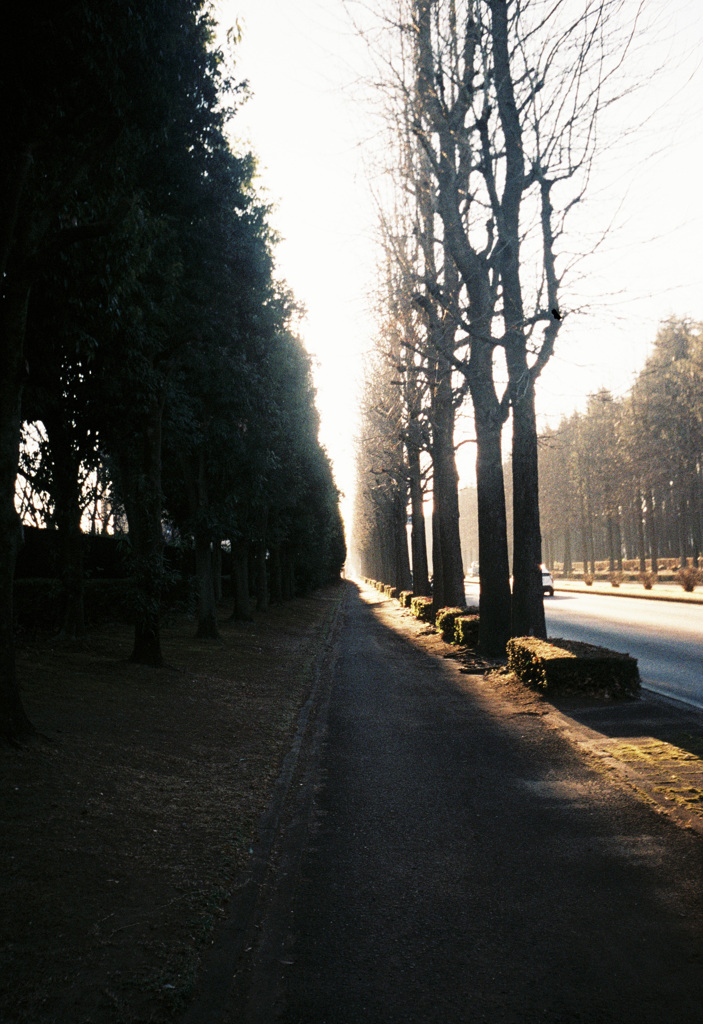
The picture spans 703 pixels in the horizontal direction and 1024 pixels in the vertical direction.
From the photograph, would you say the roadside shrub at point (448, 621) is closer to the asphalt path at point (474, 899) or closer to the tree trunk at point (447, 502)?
the tree trunk at point (447, 502)

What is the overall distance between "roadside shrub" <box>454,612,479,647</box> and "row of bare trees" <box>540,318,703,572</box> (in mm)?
19293

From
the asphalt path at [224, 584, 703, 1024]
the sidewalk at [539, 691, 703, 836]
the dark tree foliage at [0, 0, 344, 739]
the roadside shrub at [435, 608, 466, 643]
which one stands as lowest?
the asphalt path at [224, 584, 703, 1024]

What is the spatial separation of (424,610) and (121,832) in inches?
797

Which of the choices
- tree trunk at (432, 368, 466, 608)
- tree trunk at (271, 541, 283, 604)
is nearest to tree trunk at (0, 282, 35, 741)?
tree trunk at (432, 368, 466, 608)

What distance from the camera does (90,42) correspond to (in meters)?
7.20

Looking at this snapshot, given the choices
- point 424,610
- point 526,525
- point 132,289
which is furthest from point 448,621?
point 132,289

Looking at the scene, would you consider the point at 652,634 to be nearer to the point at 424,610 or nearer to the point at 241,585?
the point at 424,610

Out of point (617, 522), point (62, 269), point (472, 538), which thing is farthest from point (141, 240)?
point (472, 538)

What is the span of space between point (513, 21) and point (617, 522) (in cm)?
5564

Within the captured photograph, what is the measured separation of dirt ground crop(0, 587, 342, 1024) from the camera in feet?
11.1

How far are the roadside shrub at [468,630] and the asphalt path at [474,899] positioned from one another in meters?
7.87

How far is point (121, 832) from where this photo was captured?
17.0 ft

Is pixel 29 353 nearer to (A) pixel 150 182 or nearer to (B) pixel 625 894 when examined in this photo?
(A) pixel 150 182

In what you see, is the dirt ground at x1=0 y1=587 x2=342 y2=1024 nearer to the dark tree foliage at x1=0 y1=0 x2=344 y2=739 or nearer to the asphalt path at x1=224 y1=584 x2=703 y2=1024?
the asphalt path at x1=224 y1=584 x2=703 y2=1024
